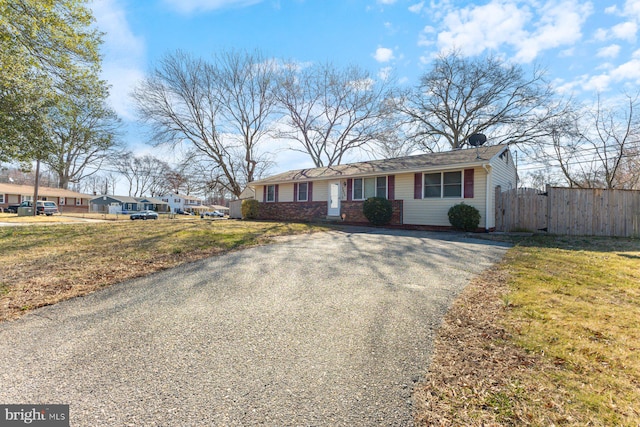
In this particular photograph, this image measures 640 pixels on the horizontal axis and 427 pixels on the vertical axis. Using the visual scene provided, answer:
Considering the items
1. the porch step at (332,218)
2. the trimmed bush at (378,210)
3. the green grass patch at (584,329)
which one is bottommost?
the green grass patch at (584,329)

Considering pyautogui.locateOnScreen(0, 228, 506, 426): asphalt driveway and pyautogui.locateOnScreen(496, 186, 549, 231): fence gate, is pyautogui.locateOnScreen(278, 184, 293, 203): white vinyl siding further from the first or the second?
pyautogui.locateOnScreen(0, 228, 506, 426): asphalt driveway

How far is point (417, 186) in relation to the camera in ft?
41.0

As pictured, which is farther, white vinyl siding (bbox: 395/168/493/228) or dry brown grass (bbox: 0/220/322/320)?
white vinyl siding (bbox: 395/168/493/228)

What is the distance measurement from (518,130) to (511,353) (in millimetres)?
23501

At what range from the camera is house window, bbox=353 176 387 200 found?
13.8 metres

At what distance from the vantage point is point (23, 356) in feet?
7.16

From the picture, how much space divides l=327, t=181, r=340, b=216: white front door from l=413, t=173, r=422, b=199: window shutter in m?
4.42

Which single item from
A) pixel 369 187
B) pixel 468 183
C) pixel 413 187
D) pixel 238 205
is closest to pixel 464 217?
pixel 468 183

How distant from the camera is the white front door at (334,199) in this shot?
15.8 meters

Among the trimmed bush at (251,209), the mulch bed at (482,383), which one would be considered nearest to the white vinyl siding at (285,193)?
the trimmed bush at (251,209)

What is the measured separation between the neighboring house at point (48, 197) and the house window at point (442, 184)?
48.0 metres

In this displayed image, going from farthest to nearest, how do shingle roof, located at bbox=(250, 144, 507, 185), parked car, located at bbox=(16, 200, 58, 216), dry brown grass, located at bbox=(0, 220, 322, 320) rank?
1. parked car, located at bbox=(16, 200, 58, 216)
2. shingle roof, located at bbox=(250, 144, 507, 185)
3. dry brown grass, located at bbox=(0, 220, 322, 320)

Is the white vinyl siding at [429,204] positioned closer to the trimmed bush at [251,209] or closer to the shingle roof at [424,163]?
the shingle roof at [424,163]

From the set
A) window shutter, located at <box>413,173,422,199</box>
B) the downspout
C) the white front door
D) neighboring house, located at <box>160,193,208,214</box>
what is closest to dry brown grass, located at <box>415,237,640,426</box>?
the downspout
